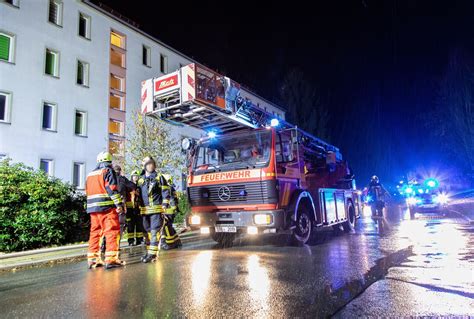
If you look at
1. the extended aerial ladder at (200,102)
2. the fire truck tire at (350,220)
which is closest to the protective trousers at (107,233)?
the extended aerial ladder at (200,102)

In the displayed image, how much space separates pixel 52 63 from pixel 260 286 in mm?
20303

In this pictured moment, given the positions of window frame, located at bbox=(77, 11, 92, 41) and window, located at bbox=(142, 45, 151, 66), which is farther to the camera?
window, located at bbox=(142, 45, 151, 66)

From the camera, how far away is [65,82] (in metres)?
19.9

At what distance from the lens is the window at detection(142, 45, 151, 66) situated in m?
25.3

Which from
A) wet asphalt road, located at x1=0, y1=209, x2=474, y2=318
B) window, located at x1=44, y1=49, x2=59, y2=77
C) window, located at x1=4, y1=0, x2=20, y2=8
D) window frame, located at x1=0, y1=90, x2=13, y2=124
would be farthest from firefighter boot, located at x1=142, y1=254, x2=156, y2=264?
window, located at x1=4, y1=0, x2=20, y2=8

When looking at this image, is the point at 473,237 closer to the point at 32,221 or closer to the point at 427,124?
the point at 32,221

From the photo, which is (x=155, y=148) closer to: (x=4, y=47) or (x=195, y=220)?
(x=4, y=47)

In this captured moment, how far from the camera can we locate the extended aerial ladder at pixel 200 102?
692cm

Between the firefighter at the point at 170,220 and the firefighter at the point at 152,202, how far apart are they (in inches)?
5.7

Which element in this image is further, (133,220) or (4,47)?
(4,47)

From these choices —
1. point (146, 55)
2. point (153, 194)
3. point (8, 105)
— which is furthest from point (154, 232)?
point (146, 55)

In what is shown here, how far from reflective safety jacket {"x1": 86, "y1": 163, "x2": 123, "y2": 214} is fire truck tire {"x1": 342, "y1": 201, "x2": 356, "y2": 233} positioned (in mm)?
7282

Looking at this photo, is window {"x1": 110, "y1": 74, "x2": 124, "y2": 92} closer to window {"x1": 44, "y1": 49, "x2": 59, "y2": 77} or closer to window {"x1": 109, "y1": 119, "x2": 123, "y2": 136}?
window {"x1": 109, "y1": 119, "x2": 123, "y2": 136}

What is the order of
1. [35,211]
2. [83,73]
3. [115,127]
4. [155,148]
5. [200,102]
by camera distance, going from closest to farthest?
[200,102]
[35,211]
[155,148]
[83,73]
[115,127]
